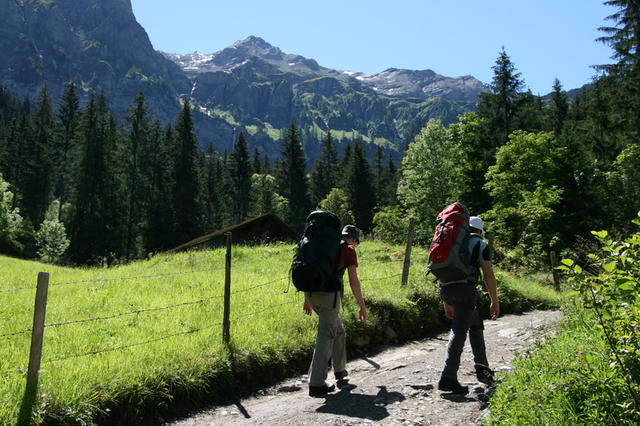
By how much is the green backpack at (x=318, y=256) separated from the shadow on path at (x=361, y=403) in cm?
142

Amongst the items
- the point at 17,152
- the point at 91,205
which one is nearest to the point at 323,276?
the point at 91,205

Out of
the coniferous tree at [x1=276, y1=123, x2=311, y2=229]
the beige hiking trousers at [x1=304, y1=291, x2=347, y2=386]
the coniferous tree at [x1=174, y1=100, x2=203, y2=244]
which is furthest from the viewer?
the coniferous tree at [x1=276, y1=123, x2=311, y2=229]

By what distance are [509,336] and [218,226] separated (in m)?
68.0

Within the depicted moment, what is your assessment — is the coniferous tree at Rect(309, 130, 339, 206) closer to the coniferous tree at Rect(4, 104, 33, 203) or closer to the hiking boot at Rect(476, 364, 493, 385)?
the coniferous tree at Rect(4, 104, 33, 203)

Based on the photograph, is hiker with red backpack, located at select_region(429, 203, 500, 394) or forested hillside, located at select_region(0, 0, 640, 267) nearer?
hiker with red backpack, located at select_region(429, 203, 500, 394)

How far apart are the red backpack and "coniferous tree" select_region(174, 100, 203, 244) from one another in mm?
46264

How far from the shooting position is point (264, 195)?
233 ft

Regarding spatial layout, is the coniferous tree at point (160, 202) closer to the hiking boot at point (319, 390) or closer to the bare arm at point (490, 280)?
the hiking boot at point (319, 390)

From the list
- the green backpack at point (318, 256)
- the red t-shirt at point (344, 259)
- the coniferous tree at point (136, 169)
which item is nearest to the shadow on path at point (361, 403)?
the green backpack at point (318, 256)

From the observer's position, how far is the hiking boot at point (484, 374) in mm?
6305

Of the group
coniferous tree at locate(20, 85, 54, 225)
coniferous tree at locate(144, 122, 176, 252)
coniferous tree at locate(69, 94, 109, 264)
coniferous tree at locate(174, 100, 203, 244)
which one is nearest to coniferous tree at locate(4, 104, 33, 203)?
coniferous tree at locate(20, 85, 54, 225)

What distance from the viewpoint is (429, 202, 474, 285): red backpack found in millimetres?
5832

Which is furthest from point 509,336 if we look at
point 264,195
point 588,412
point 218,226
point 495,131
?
point 218,226

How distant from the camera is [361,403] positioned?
580cm
